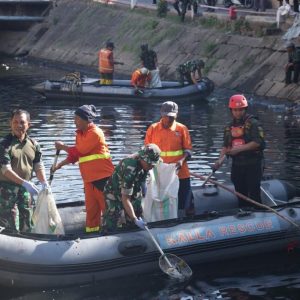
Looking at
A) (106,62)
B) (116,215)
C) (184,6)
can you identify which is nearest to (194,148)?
(106,62)

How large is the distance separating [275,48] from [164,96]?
479 centimetres

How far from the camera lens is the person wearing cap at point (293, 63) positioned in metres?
27.8

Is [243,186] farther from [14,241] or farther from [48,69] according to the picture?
[48,69]

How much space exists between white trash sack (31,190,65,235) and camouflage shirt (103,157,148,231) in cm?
63

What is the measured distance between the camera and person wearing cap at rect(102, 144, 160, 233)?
11680mm

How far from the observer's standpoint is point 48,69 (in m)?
40.4

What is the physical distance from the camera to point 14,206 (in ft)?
39.7

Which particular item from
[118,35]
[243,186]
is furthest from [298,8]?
[243,186]

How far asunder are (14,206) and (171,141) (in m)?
2.50

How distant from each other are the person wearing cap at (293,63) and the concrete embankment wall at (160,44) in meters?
0.32

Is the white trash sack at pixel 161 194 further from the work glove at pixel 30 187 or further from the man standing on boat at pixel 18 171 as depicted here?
the work glove at pixel 30 187

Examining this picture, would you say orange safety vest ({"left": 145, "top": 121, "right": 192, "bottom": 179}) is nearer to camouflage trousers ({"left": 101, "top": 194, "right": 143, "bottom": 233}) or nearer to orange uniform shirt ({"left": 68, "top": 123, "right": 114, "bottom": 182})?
orange uniform shirt ({"left": 68, "top": 123, "right": 114, "bottom": 182})

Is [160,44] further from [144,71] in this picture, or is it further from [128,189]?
[128,189]

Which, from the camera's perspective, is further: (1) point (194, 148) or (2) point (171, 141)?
(1) point (194, 148)
